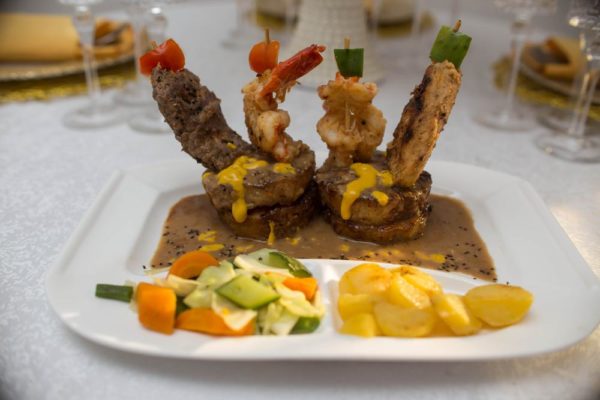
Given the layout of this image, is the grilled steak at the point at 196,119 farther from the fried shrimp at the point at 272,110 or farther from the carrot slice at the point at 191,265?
the carrot slice at the point at 191,265

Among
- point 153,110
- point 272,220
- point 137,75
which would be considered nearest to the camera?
point 272,220

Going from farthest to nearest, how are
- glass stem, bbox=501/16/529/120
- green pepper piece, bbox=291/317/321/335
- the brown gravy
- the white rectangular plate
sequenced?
glass stem, bbox=501/16/529/120
the brown gravy
green pepper piece, bbox=291/317/321/335
the white rectangular plate

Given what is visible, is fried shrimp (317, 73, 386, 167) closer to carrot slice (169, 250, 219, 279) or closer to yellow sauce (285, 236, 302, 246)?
yellow sauce (285, 236, 302, 246)

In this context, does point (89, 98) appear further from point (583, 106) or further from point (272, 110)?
point (583, 106)

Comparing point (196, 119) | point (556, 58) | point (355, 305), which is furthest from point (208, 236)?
point (556, 58)

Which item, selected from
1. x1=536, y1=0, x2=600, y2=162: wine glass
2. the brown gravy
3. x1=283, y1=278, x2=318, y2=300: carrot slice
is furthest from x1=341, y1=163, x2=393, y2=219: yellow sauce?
x1=536, y1=0, x2=600, y2=162: wine glass

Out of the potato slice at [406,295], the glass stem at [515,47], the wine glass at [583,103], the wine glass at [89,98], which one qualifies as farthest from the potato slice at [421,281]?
the wine glass at [89,98]

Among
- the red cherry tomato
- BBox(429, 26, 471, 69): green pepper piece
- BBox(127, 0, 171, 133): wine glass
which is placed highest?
BBox(429, 26, 471, 69): green pepper piece
